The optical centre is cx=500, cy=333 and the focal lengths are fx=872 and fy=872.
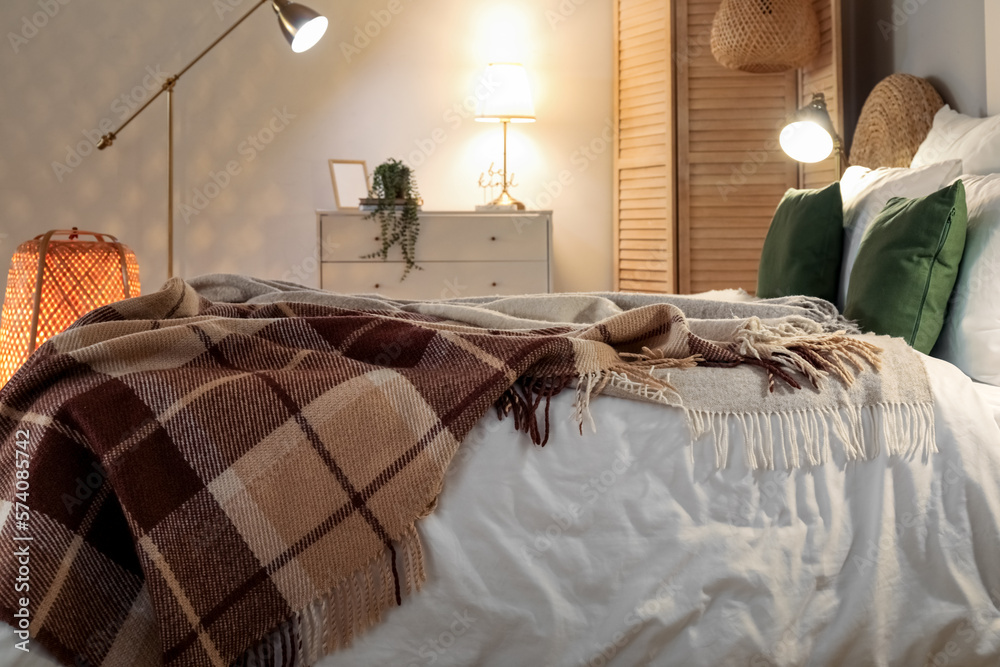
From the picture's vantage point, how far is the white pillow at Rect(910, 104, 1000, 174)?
1.84 m

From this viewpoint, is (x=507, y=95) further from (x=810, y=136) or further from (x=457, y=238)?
(x=810, y=136)

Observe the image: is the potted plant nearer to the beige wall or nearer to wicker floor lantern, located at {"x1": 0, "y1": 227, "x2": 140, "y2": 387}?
the beige wall

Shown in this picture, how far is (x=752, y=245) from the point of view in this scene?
3.66 meters

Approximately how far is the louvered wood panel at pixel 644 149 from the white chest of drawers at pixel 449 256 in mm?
506

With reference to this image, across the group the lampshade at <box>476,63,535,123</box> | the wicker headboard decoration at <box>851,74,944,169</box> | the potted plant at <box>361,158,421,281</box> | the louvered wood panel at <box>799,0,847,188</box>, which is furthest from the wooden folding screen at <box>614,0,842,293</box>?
the potted plant at <box>361,158,421,281</box>

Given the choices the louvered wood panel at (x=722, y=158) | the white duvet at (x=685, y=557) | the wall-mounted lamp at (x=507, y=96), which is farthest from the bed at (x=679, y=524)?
the wall-mounted lamp at (x=507, y=96)

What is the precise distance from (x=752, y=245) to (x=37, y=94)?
3112 mm

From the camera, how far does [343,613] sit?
3.44 ft

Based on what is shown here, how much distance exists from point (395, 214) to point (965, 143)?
2.19m

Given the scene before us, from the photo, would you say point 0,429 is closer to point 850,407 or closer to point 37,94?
point 850,407

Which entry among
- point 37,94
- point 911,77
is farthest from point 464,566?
point 37,94

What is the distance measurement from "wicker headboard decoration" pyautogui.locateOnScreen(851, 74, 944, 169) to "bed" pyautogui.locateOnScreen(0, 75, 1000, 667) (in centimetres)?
161

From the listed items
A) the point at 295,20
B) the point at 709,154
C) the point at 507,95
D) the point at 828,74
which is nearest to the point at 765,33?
the point at 828,74

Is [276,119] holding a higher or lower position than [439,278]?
higher
